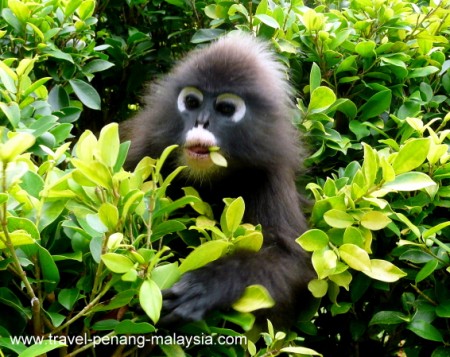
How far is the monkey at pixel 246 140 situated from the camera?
2160 mm

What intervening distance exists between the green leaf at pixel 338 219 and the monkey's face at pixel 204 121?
2.03 feet

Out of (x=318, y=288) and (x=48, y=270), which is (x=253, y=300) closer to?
(x=318, y=288)

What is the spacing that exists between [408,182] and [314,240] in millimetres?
298

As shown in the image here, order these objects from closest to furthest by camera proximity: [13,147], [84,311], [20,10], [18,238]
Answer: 1. [13,147]
2. [18,238]
3. [84,311]
4. [20,10]

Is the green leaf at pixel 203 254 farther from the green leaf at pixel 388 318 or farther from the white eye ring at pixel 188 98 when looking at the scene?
the white eye ring at pixel 188 98

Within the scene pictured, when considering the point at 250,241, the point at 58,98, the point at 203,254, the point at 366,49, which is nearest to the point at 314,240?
the point at 250,241

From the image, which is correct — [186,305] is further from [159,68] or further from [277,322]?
[159,68]

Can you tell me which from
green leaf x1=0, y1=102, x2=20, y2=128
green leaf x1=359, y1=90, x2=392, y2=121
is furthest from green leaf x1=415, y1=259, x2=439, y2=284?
green leaf x1=0, y1=102, x2=20, y2=128

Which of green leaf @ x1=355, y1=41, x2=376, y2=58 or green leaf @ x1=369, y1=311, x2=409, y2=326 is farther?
green leaf @ x1=355, y1=41, x2=376, y2=58

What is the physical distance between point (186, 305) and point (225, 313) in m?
0.11

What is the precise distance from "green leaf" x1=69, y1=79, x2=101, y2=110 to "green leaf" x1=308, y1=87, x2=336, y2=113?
85cm

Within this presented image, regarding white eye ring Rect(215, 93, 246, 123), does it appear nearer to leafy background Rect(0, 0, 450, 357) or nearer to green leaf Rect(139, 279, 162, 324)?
leafy background Rect(0, 0, 450, 357)

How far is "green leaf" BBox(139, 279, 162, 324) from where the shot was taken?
4.25ft

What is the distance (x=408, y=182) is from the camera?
167cm
